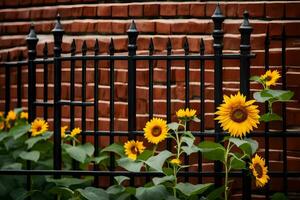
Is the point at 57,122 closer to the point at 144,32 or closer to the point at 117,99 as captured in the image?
the point at 117,99

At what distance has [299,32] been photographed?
16.5 ft

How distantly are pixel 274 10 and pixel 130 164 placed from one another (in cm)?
149

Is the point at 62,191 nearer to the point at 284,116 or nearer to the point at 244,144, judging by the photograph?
the point at 244,144

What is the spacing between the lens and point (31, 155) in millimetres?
5148

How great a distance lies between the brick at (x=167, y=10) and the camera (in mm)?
5426

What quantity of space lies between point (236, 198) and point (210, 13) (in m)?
1.30

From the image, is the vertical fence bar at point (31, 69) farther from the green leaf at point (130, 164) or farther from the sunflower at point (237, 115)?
the sunflower at point (237, 115)

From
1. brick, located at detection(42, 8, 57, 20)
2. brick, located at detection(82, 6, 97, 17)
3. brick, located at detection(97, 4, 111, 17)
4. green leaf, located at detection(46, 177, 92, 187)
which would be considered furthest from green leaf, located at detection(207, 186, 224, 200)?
brick, located at detection(42, 8, 57, 20)

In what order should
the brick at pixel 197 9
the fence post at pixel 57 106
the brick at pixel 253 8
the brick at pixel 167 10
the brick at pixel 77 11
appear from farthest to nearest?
1. the brick at pixel 77 11
2. the brick at pixel 167 10
3. the brick at pixel 197 9
4. the brick at pixel 253 8
5. the fence post at pixel 57 106

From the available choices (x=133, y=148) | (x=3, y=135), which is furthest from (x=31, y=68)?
(x=133, y=148)

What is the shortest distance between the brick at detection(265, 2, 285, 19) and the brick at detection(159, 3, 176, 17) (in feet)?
2.24

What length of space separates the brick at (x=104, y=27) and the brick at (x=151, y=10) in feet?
1.12

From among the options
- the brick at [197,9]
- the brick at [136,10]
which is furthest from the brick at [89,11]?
the brick at [197,9]

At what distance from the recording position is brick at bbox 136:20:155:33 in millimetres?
5461
